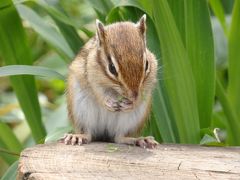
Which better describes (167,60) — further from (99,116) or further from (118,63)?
(118,63)

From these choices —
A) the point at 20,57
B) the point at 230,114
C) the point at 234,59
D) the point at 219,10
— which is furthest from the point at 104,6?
the point at 230,114

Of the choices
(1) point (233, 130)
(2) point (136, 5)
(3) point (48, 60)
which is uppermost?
(2) point (136, 5)

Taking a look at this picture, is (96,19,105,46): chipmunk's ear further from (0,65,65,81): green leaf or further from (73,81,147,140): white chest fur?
(0,65,65,81): green leaf

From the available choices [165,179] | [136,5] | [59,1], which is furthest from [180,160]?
[59,1]

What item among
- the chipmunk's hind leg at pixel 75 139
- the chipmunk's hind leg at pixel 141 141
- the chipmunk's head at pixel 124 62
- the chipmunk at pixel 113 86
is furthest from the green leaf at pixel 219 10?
the chipmunk's hind leg at pixel 75 139

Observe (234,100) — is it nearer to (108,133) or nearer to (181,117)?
(181,117)
